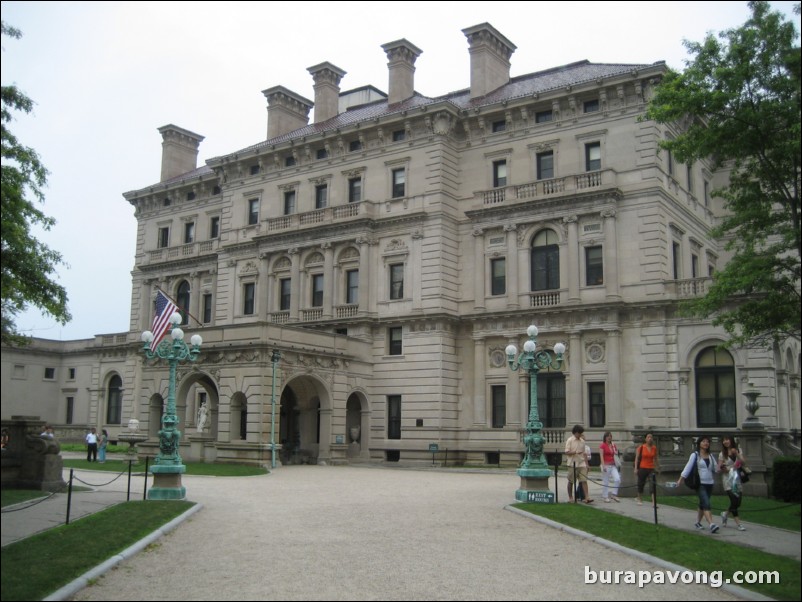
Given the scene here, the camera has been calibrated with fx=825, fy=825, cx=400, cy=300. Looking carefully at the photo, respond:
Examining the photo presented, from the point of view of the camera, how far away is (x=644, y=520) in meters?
19.1

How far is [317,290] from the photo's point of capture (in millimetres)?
49125

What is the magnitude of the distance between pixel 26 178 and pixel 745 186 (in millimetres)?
18357

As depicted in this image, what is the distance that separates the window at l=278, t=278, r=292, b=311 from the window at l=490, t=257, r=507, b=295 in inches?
520

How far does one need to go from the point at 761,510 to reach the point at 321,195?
37.6 metres

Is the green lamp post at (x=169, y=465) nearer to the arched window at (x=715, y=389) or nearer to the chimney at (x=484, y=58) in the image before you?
the arched window at (x=715, y=389)

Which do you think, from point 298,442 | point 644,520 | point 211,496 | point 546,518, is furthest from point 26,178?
point 298,442

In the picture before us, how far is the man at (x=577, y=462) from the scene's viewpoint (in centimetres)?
2277

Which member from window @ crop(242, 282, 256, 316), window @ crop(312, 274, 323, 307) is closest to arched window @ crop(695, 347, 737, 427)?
window @ crop(312, 274, 323, 307)

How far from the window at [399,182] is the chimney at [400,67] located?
7.26 m

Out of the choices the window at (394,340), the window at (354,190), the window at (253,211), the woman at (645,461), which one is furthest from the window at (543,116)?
the woman at (645,461)

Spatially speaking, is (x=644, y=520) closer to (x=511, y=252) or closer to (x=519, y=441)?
(x=519, y=441)

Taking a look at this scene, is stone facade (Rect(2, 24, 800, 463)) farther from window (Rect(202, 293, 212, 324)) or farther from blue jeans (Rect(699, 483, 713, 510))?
blue jeans (Rect(699, 483, 713, 510))

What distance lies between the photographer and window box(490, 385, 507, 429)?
4303 centimetres

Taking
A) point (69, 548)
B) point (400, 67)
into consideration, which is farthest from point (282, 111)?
point (69, 548)
